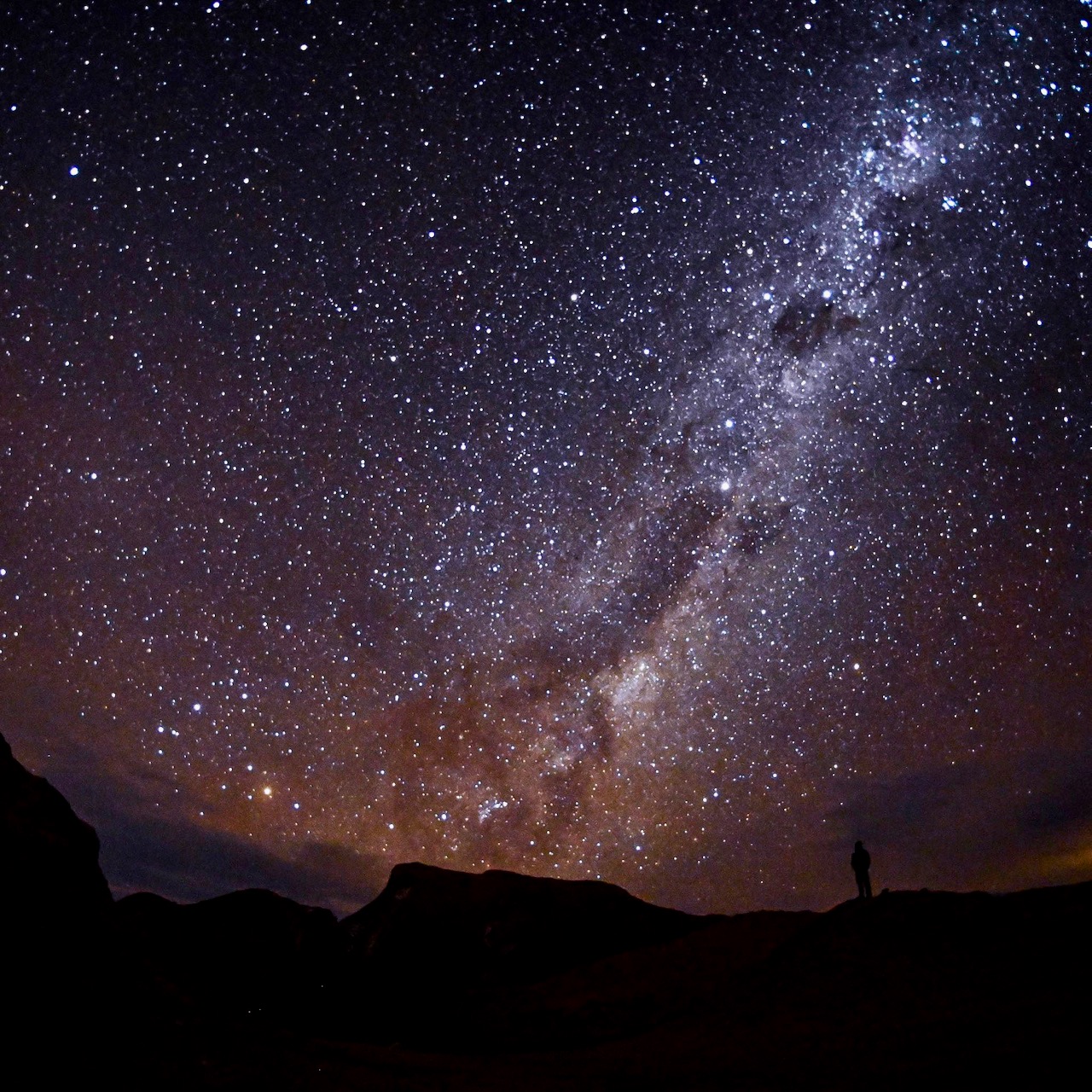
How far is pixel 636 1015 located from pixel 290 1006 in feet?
56.5

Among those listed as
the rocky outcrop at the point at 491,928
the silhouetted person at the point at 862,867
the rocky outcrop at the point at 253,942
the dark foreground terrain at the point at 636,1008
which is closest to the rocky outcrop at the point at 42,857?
the dark foreground terrain at the point at 636,1008

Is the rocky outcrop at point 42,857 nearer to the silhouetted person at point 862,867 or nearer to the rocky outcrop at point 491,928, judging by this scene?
the silhouetted person at point 862,867

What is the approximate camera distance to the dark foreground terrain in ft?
23.8

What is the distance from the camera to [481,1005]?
66.9 feet

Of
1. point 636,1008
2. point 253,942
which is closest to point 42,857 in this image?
point 636,1008

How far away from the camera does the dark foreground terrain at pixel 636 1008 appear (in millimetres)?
7266

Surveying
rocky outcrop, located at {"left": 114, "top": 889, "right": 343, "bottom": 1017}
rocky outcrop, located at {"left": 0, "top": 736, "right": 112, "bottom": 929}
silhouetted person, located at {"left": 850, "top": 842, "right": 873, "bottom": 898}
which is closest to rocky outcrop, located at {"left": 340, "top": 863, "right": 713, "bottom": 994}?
rocky outcrop, located at {"left": 114, "top": 889, "right": 343, "bottom": 1017}

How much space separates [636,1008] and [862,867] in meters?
6.34

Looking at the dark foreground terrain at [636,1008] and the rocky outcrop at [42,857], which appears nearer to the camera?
the dark foreground terrain at [636,1008]

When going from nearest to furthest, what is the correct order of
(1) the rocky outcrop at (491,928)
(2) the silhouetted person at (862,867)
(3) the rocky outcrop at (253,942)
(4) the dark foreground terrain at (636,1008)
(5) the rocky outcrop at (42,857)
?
(4) the dark foreground terrain at (636,1008) → (5) the rocky outcrop at (42,857) → (2) the silhouetted person at (862,867) → (3) the rocky outcrop at (253,942) → (1) the rocky outcrop at (491,928)

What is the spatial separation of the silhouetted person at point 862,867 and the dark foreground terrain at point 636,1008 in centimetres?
303

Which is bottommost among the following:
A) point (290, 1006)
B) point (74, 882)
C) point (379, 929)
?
point (290, 1006)

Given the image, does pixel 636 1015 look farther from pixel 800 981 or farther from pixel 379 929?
pixel 379 929

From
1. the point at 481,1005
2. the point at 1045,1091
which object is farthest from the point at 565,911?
the point at 1045,1091
